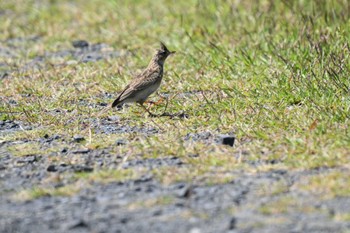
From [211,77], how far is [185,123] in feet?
5.47

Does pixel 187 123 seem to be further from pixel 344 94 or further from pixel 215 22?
pixel 215 22

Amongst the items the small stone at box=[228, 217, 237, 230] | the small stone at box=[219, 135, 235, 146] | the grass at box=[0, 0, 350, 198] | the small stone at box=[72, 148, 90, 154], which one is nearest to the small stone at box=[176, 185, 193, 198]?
the grass at box=[0, 0, 350, 198]

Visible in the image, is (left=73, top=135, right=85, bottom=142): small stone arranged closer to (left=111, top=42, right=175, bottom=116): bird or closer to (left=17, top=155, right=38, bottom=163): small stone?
(left=17, top=155, right=38, bottom=163): small stone

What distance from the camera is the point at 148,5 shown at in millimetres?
13727

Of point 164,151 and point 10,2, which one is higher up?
point 10,2

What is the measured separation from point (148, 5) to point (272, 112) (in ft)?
20.2

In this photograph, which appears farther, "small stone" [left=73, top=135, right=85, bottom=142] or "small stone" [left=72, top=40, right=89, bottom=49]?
"small stone" [left=72, top=40, right=89, bottom=49]

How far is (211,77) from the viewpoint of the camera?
9.62 meters

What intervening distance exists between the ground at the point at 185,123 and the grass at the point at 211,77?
0.02 m

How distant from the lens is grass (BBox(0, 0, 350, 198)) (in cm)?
714

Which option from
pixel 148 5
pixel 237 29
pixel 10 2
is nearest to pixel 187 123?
pixel 237 29

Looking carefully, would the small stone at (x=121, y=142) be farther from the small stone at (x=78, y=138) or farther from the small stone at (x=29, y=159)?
the small stone at (x=29, y=159)

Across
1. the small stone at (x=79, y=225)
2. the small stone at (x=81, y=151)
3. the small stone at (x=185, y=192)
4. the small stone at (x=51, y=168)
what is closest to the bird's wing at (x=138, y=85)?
the small stone at (x=81, y=151)

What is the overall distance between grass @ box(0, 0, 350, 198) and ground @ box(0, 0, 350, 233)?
2 centimetres
